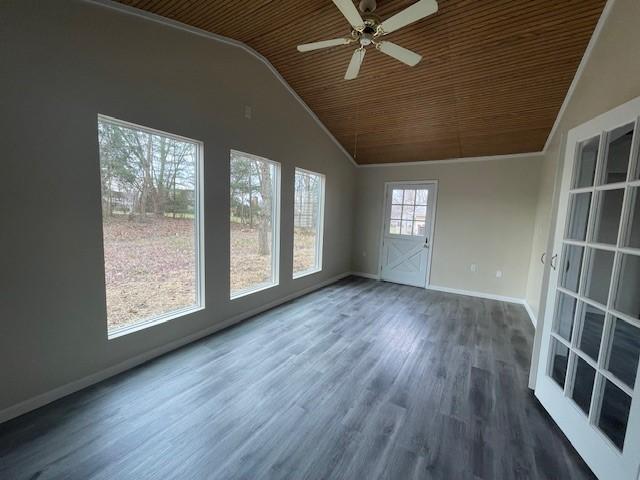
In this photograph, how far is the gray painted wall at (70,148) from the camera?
5.53 ft

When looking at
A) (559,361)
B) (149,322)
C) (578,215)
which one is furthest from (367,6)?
(149,322)

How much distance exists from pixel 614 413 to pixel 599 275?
2.98 feet

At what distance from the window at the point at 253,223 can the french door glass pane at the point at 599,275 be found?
3100 mm

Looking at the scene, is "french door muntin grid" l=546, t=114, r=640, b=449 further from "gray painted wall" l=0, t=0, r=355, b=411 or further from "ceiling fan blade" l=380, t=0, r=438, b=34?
"gray painted wall" l=0, t=0, r=355, b=411

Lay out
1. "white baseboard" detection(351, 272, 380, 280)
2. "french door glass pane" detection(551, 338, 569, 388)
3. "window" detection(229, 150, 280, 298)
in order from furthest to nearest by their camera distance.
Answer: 1. "white baseboard" detection(351, 272, 380, 280)
2. "window" detection(229, 150, 280, 298)
3. "french door glass pane" detection(551, 338, 569, 388)

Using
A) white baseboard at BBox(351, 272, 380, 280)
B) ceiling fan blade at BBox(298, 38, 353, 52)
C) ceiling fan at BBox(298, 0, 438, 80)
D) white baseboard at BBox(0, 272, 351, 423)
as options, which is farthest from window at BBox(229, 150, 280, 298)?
white baseboard at BBox(351, 272, 380, 280)

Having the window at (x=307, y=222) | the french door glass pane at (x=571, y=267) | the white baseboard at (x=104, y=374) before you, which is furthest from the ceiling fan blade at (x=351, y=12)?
the white baseboard at (x=104, y=374)

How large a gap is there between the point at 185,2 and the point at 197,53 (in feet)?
1.43

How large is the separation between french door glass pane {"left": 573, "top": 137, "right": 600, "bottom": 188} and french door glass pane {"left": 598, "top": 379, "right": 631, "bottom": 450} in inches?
48.9

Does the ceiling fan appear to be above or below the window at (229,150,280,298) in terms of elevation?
above

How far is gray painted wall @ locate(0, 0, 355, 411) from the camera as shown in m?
1.69

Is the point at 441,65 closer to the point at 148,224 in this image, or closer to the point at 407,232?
the point at 407,232

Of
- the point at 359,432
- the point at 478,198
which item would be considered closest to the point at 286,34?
the point at 359,432

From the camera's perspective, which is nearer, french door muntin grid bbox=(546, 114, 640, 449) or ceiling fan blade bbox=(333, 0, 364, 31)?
french door muntin grid bbox=(546, 114, 640, 449)
